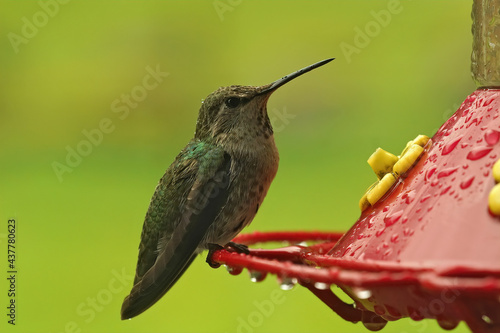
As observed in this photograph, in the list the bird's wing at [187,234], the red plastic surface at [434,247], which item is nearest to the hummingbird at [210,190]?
the bird's wing at [187,234]

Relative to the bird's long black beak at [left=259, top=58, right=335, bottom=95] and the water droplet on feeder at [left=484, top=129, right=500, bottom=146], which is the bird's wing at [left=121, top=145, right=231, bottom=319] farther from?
the water droplet on feeder at [left=484, top=129, right=500, bottom=146]

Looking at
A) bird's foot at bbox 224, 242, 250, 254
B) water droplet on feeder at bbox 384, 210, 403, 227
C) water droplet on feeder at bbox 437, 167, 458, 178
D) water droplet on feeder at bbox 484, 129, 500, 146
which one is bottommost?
bird's foot at bbox 224, 242, 250, 254

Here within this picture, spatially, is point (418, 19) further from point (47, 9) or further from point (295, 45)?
point (47, 9)

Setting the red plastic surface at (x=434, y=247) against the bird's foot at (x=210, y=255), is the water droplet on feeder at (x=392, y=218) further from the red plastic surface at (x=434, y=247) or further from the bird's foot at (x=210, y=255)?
the bird's foot at (x=210, y=255)

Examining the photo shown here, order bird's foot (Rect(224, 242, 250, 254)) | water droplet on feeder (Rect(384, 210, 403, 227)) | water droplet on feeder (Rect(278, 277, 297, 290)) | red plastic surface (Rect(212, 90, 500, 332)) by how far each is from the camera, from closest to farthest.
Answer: red plastic surface (Rect(212, 90, 500, 332))
water droplet on feeder (Rect(278, 277, 297, 290))
water droplet on feeder (Rect(384, 210, 403, 227))
bird's foot (Rect(224, 242, 250, 254))

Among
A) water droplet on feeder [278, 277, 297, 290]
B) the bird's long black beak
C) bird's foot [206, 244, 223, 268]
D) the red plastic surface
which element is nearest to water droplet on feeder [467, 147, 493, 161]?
the red plastic surface

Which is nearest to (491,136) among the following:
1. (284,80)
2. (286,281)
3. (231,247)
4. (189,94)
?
(286,281)

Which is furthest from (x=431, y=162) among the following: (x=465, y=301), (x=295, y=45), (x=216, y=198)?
(x=295, y=45)

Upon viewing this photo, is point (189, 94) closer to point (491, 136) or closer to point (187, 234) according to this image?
point (187, 234)
